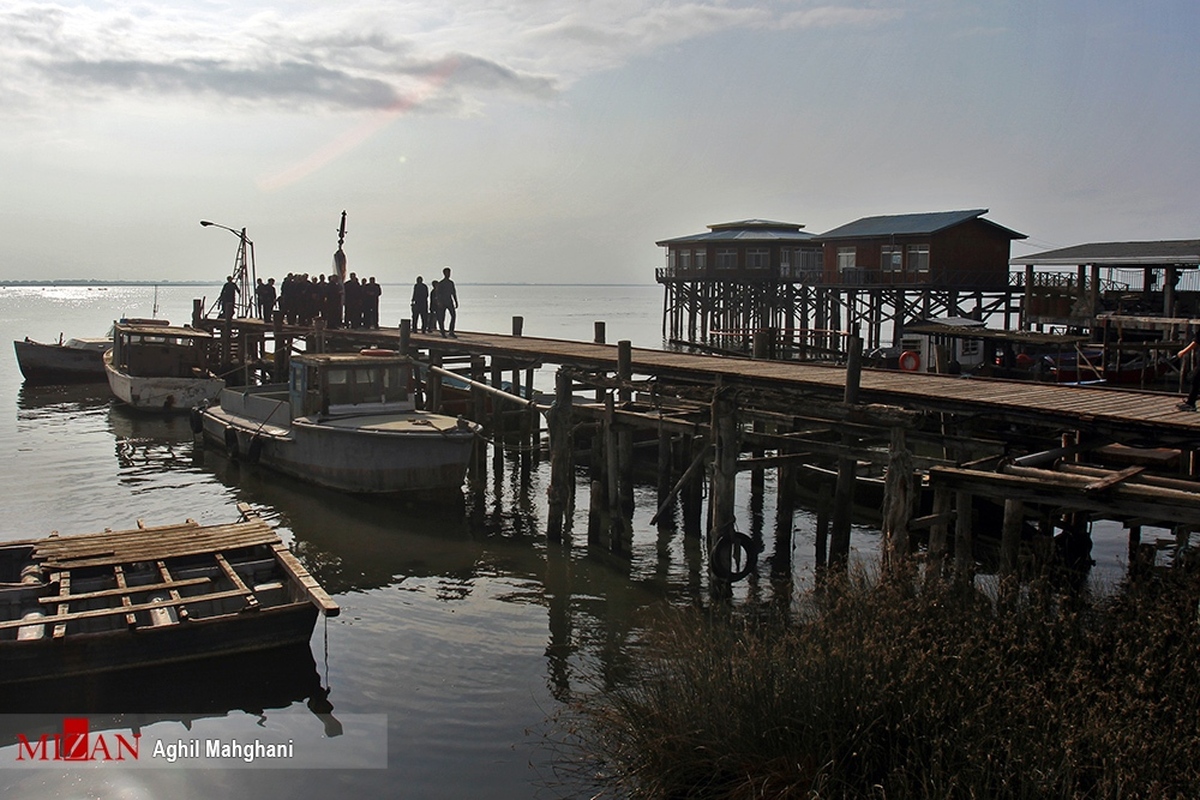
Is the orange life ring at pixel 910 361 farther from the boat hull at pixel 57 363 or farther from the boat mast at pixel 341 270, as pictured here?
the boat hull at pixel 57 363

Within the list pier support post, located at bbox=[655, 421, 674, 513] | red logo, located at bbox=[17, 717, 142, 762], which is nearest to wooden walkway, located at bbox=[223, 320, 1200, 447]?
pier support post, located at bbox=[655, 421, 674, 513]

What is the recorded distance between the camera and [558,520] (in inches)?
A: 641

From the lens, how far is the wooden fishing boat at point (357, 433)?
18.1 meters

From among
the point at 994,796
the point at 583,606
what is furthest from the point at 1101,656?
the point at 583,606

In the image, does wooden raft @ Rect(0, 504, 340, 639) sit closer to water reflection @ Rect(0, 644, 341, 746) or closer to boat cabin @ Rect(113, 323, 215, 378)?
water reflection @ Rect(0, 644, 341, 746)

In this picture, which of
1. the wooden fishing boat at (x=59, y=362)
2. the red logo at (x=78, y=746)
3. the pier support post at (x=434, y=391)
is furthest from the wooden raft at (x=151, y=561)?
the wooden fishing boat at (x=59, y=362)

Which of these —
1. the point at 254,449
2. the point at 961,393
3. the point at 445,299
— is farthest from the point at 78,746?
the point at 445,299

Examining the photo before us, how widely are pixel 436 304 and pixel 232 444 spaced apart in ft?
21.6

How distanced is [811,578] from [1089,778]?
8.46 meters

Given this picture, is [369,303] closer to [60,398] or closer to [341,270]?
[341,270]

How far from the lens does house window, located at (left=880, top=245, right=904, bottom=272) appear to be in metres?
41.4

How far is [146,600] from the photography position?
11.1 metres

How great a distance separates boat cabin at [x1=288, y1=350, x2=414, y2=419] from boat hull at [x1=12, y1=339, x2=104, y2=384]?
26.3m

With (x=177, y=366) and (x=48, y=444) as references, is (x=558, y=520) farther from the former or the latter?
(x=177, y=366)
